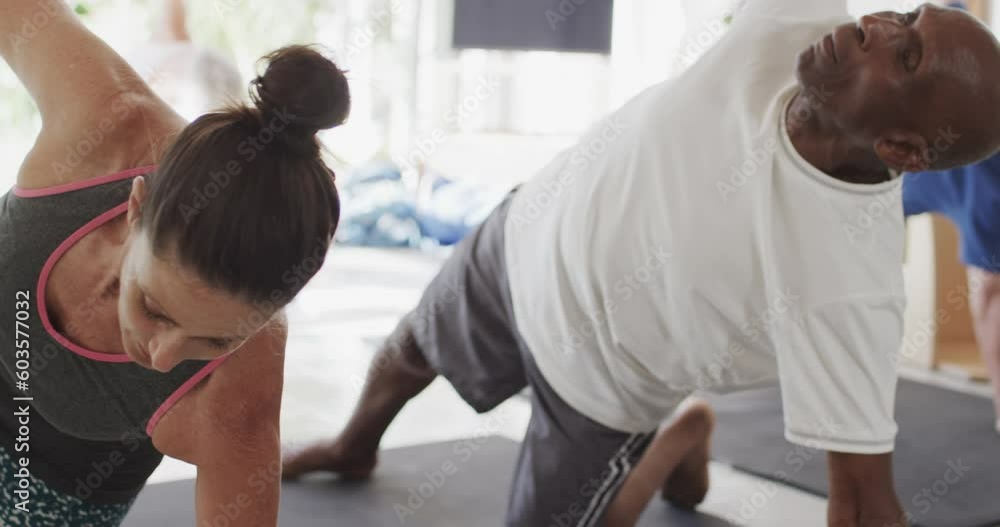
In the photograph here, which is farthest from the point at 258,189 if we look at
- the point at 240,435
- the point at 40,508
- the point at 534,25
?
the point at 534,25

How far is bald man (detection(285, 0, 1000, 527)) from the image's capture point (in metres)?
1.29

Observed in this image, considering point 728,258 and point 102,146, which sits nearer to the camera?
point 102,146

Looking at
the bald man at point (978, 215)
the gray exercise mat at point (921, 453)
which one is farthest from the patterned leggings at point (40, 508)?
the bald man at point (978, 215)

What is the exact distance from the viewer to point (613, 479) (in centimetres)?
161

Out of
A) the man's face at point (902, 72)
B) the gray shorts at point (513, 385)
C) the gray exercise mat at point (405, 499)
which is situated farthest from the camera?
the gray exercise mat at point (405, 499)

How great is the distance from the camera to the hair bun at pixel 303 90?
91 cm

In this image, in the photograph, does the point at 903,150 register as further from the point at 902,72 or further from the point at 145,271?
the point at 145,271

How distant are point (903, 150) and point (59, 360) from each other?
0.99 metres

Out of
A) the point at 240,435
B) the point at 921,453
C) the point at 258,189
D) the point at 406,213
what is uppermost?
the point at 258,189

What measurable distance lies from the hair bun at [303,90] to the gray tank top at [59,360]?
23 centimetres

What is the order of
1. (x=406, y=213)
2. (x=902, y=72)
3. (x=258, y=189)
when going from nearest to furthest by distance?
(x=258, y=189)
(x=902, y=72)
(x=406, y=213)

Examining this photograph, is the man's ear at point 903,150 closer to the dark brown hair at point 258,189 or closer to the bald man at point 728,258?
the bald man at point 728,258

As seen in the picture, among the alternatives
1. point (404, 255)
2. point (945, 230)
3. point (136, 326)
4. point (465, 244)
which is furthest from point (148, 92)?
point (404, 255)

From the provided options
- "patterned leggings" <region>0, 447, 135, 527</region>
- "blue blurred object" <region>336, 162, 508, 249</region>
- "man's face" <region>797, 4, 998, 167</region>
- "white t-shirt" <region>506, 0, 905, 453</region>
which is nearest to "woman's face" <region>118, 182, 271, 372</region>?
"patterned leggings" <region>0, 447, 135, 527</region>
